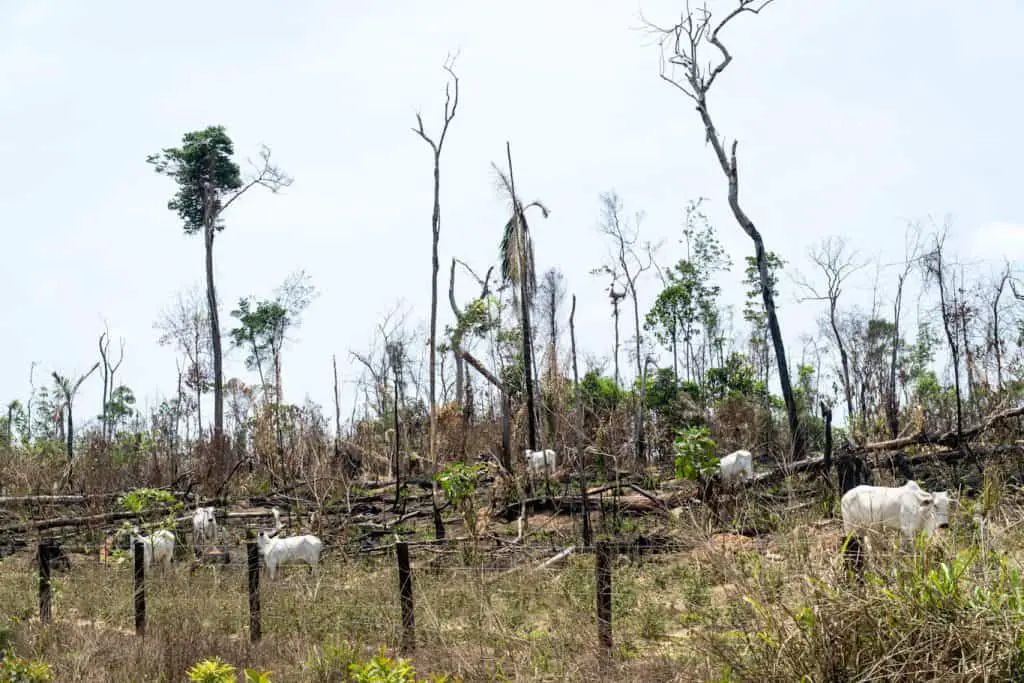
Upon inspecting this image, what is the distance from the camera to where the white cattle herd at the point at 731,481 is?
22.7 feet

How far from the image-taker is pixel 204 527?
14633 millimetres

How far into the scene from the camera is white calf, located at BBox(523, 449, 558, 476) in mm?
17594

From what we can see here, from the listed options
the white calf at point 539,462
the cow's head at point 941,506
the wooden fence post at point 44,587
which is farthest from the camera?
the white calf at point 539,462

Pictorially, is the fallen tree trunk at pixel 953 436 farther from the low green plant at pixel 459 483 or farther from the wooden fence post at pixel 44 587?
the wooden fence post at pixel 44 587

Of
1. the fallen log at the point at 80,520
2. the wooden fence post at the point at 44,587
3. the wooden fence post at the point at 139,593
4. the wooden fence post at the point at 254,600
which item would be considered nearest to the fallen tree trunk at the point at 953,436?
the wooden fence post at the point at 254,600

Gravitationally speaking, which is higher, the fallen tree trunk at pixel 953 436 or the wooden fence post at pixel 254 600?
the fallen tree trunk at pixel 953 436

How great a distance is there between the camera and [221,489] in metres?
18.6

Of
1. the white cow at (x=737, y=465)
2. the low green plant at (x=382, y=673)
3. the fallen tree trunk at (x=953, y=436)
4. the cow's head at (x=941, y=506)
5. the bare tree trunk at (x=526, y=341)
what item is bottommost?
the low green plant at (x=382, y=673)

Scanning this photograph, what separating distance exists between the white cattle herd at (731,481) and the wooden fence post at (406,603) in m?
2.92

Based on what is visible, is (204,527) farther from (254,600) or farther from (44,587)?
(254,600)

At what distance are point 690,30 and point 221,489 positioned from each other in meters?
17.1

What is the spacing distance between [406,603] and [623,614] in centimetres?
194

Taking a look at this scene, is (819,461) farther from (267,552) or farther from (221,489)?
(221,489)

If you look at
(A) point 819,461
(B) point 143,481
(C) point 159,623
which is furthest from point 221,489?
(A) point 819,461
